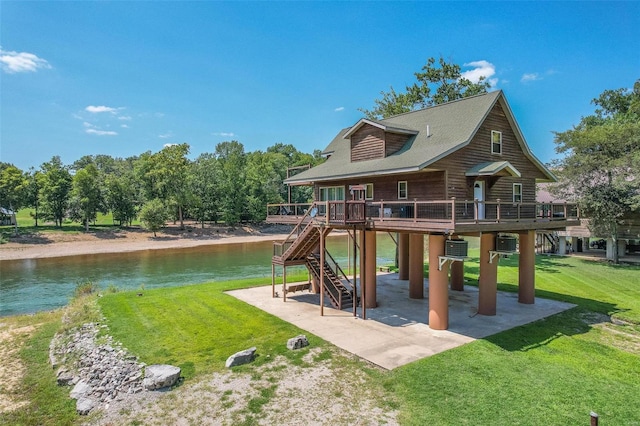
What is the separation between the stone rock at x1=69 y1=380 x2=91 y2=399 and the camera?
9430 mm

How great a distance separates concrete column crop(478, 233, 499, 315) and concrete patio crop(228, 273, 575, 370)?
1.45 feet

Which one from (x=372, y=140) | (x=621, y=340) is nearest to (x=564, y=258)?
(x=621, y=340)

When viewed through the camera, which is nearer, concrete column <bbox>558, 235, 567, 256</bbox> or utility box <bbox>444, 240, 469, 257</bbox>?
utility box <bbox>444, 240, 469, 257</bbox>

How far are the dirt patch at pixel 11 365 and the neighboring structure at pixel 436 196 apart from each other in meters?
9.68

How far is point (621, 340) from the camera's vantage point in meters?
12.3

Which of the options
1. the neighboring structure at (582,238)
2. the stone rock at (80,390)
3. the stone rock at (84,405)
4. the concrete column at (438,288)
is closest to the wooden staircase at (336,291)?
the concrete column at (438,288)

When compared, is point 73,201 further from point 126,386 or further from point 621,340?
point 621,340

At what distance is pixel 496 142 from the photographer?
15.7 metres

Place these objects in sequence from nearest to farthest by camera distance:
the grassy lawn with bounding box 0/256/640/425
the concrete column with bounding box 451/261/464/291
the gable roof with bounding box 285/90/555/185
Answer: the grassy lawn with bounding box 0/256/640/425 → the gable roof with bounding box 285/90/555/185 → the concrete column with bounding box 451/261/464/291

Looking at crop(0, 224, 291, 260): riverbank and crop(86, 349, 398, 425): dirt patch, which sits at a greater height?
crop(0, 224, 291, 260): riverbank

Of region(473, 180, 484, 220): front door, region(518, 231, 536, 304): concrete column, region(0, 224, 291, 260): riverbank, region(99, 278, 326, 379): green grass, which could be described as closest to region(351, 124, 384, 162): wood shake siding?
region(473, 180, 484, 220): front door

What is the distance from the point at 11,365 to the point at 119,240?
4276cm

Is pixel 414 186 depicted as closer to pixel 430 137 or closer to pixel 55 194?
pixel 430 137

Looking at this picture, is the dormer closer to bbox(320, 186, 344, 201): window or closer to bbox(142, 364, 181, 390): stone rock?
bbox(320, 186, 344, 201): window
